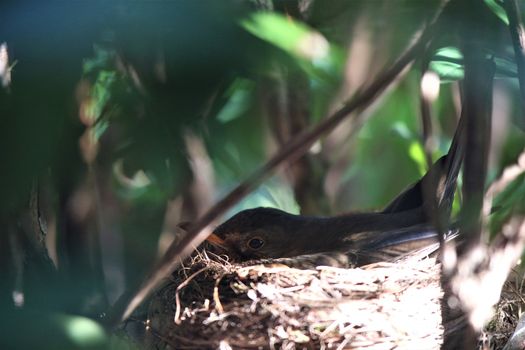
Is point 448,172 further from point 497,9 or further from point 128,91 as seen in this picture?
point 128,91

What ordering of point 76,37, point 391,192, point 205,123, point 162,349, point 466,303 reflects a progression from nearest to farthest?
point 76,37 < point 205,123 < point 466,303 < point 162,349 < point 391,192

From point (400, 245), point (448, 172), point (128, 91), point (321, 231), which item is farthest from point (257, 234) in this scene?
point (128, 91)

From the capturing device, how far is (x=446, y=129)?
272cm

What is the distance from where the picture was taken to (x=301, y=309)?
1.70 meters

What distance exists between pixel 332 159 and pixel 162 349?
116cm

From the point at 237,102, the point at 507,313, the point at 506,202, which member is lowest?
the point at 507,313

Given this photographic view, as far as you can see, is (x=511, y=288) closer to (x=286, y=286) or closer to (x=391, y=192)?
(x=286, y=286)

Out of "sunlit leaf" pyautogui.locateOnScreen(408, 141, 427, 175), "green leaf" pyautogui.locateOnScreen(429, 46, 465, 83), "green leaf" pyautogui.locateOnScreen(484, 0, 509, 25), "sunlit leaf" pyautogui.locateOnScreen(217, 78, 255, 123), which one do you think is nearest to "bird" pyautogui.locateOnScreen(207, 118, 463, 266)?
"sunlit leaf" pyautogui.locateOnScreen(408, 141, 427, 175)

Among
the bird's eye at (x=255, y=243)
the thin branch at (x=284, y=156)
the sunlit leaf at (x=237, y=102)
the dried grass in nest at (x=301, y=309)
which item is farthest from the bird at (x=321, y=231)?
the thin branch at (x=284, y=156)

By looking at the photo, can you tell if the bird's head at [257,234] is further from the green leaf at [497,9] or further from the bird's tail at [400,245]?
the green leaf at [497,9]

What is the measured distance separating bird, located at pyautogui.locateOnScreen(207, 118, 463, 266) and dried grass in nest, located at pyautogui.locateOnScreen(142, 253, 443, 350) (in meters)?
0.23

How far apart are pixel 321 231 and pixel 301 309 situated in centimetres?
80

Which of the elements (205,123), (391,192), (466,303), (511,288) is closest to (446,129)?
(391,192)

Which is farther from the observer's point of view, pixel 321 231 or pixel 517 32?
pixel 321 231
